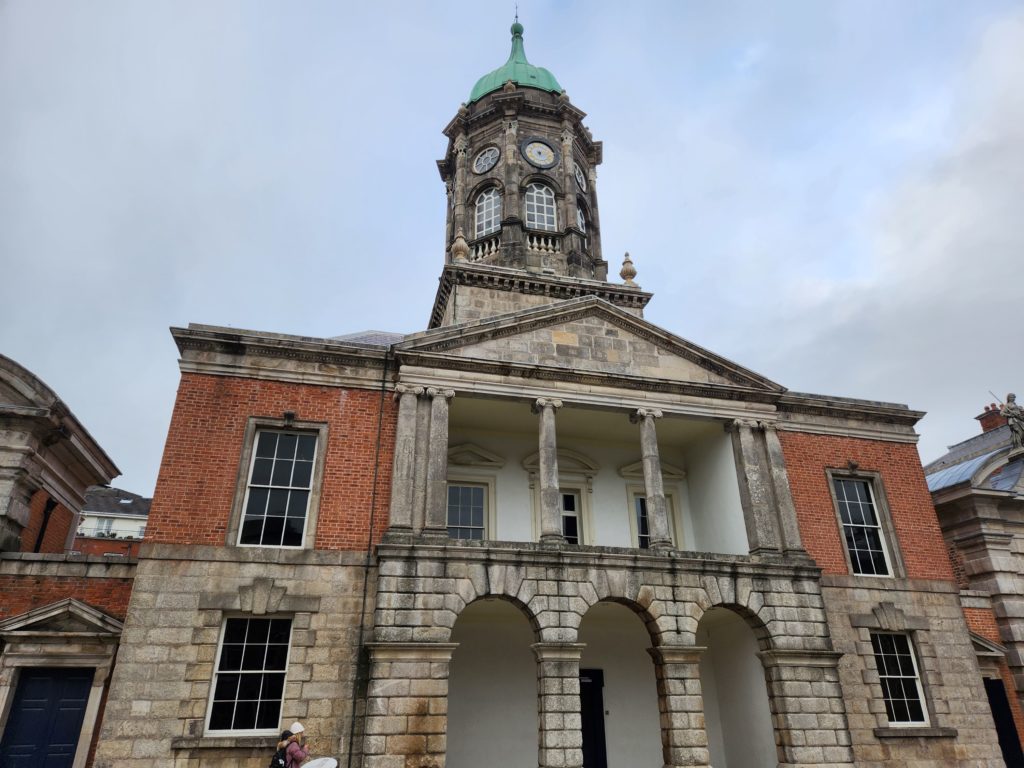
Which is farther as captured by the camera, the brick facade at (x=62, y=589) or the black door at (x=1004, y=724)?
the black door at (x=1004, y=724)

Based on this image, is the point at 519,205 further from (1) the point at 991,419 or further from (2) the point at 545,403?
(1) the point at 991,419

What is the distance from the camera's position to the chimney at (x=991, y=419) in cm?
2472

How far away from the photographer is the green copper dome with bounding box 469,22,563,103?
2520 centimetres

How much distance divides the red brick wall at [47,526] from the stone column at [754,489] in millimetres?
14549

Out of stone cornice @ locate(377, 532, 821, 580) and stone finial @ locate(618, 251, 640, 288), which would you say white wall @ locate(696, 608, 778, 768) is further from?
stone finial @ locate(618, 251, 640, 288)

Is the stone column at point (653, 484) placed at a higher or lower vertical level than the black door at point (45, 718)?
higher

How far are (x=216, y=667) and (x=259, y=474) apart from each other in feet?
11.2

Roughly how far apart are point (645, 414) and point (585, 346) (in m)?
1.97

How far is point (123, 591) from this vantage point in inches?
492

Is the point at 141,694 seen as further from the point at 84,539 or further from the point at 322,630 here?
the point at 84,539

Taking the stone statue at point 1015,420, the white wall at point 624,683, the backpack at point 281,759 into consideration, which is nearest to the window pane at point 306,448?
the backpack at point 281,759

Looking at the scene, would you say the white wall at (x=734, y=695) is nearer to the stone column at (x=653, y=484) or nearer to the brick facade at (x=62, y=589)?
the stone column at (x=653, y=484)

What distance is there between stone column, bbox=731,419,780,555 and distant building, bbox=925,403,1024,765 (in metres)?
6.21

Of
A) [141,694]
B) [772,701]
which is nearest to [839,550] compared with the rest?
[772,701]
